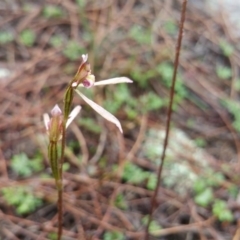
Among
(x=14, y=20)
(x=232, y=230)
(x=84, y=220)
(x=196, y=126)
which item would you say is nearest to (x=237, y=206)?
(x=232, y=230)

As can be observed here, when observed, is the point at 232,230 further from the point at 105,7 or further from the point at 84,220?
the point at 105,7

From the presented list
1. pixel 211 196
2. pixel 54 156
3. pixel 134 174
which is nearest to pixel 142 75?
pixel 134 174

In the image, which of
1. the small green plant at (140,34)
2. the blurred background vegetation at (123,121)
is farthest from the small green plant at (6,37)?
the small green plant at (140,34)

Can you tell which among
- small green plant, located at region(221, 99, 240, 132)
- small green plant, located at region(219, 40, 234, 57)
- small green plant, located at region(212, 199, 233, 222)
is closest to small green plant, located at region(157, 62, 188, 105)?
small green plant, located at region(221, 99, 240, 132)

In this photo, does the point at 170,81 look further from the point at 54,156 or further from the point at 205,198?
the point at 54,156

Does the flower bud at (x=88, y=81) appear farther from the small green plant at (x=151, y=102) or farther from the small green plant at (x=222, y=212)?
the small green plant at (x=151, y=102)

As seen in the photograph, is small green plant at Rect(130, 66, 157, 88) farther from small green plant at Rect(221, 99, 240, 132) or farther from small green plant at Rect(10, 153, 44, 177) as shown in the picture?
small green plant at Rect(10, 153, 44, 177)
